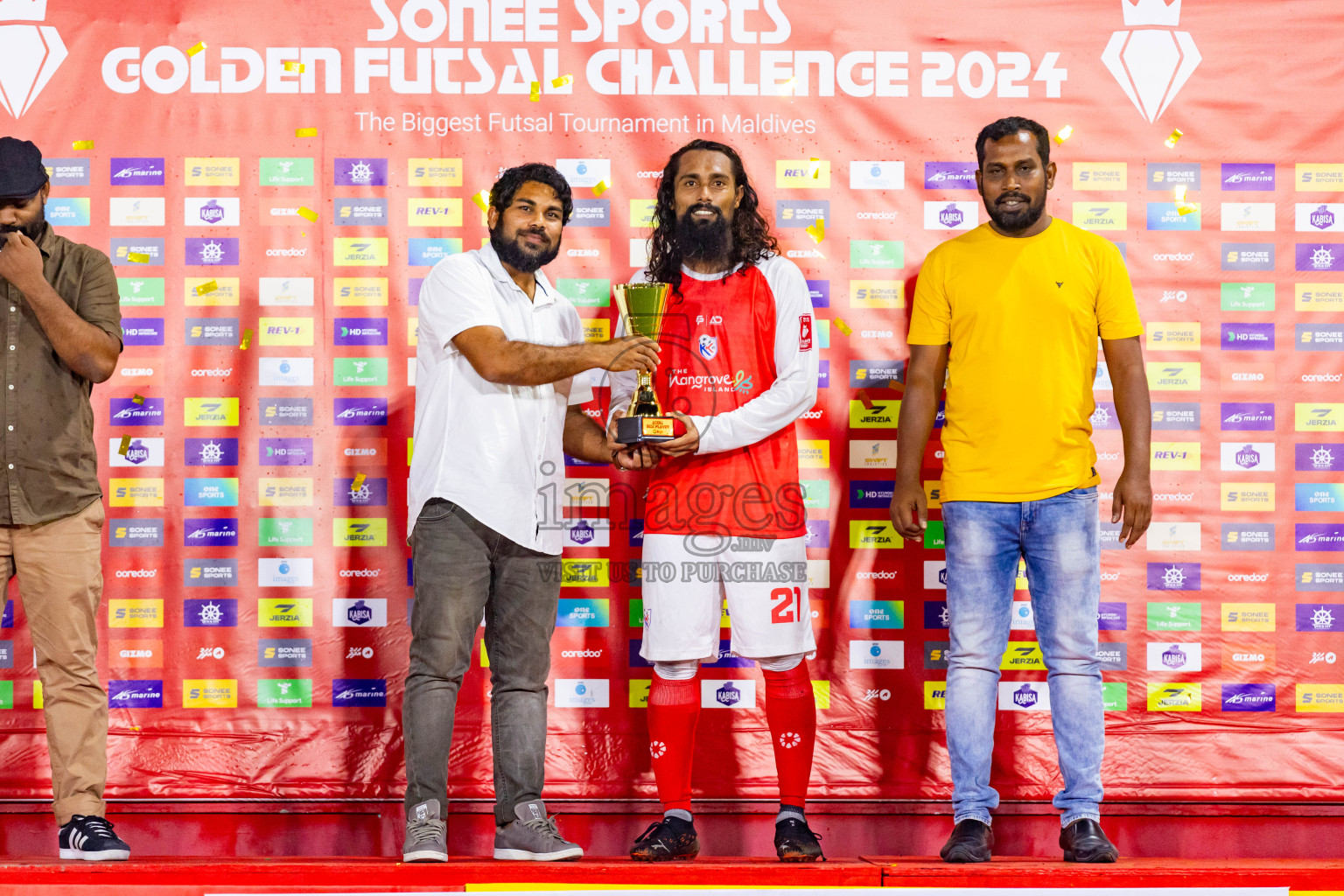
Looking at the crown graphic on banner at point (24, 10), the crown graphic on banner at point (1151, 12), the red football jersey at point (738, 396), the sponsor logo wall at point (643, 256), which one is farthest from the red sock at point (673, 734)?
the crown graphic on banner at point (24, 10)

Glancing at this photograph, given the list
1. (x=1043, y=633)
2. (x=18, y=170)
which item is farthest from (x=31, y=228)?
(x=1043, y=633)

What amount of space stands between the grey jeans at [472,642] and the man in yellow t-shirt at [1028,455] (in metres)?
1.22

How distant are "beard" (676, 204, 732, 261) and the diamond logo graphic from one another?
1779mm

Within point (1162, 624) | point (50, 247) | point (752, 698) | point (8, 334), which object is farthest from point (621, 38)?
point (1162, 624)

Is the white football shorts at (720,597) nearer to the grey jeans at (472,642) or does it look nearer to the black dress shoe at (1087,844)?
the grey jeans at (472,642)

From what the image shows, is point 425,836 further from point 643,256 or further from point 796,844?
point 643,256

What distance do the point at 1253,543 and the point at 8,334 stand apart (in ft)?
13.9

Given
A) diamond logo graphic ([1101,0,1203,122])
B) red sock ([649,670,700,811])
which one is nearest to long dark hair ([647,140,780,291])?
red sock ([649,670,700,811])

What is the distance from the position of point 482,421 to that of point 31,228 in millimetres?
1469

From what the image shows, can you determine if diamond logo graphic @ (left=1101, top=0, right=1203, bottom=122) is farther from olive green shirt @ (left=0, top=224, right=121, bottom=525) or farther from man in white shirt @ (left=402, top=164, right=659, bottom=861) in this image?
olive green shirt @ (left=0, top=224, right=121, bottom=525)

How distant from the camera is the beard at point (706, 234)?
2920 millimetres

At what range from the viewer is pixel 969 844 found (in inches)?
110

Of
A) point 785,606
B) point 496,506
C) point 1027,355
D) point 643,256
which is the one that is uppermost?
point 643,256

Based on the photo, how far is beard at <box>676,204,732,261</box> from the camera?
9.58ft
